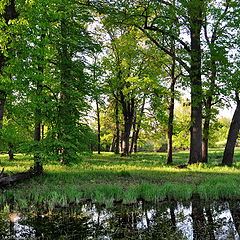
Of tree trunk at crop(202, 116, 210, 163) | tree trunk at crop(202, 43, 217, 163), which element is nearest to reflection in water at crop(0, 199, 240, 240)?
tree trunk at crop(202, 43, 217, 163)

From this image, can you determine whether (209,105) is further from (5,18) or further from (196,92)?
(5,18)

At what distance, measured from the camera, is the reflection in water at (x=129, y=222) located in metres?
4.32

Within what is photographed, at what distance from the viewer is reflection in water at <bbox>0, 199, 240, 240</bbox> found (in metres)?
Result: 4.32

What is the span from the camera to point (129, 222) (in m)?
5.02

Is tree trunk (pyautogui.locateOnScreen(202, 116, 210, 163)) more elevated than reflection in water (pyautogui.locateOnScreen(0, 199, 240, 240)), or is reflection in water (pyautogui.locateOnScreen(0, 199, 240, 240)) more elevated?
tree trunk (pyautogui.locateOnScreen(202, 116, 210, 163))

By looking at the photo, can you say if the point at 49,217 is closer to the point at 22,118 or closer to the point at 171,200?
the point at 171,200

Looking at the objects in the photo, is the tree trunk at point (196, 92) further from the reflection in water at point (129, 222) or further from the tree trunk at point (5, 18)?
the tree trunk at point (5, 18)

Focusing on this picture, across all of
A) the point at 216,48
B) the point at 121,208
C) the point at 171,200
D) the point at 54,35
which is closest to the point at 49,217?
the point at 121,208

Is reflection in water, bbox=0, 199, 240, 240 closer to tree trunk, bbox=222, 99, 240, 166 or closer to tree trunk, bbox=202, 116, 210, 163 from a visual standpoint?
tree trunk, bbox=222, 99, 240, 166

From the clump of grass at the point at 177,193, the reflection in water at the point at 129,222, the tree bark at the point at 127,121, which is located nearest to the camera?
the reflection in water at the point at 129,222

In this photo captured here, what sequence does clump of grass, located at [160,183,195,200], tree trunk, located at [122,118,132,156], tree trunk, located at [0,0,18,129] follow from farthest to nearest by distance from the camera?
1. tree trunk, located at [122,118,132,156]
2. tree trunk, located at [0,0,18,129]
3. clump of grass, located at [160,183,195,200]

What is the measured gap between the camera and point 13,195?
23.6 ft

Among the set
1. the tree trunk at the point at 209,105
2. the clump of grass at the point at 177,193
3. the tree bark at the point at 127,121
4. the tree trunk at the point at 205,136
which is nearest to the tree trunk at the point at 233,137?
the tree trunk at the point at 209,105

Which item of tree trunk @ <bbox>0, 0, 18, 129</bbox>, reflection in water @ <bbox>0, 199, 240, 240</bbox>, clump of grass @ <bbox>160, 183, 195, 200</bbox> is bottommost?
reflection in water @ <bbox>0, 199, 240, 240</bbox>
